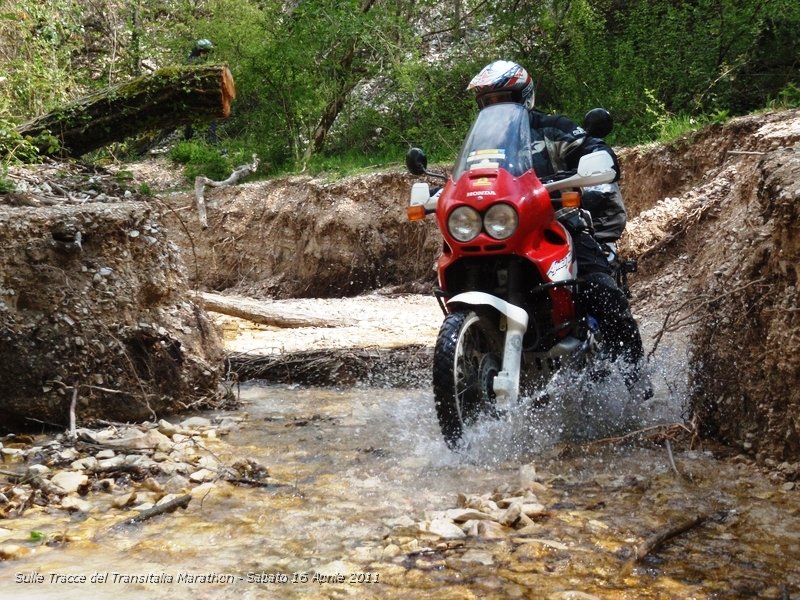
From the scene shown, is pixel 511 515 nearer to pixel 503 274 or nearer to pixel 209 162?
pixel 503 274

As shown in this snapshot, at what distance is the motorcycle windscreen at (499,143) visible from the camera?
3998 millimetres

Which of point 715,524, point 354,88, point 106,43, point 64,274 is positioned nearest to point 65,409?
point 64,274

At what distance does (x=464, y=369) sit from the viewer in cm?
379

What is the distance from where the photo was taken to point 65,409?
4621mm

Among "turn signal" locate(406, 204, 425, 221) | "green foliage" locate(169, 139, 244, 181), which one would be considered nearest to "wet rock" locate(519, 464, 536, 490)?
"turn signal" locate(406, 204, 425, 221)

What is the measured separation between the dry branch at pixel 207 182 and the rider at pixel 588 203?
9.80 metres

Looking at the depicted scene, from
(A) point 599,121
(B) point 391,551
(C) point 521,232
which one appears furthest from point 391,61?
(B) point 391,551

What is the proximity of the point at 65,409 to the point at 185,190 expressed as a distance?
1030cm

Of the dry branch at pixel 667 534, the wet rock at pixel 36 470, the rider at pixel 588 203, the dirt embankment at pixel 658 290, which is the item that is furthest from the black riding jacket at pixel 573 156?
the wet rock at pixel 36 470

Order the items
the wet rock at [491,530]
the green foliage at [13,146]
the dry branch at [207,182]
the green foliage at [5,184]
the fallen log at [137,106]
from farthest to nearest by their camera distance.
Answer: the dry branch at [207,182] < the fallen log at [137,106] < the green foliage at [13,146] < the green foliage at [5,184] < the wet rock at [491,530]

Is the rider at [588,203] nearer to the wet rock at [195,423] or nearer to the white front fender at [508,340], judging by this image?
the white front fender at [508,340]

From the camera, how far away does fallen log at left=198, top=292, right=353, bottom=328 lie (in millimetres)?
9000

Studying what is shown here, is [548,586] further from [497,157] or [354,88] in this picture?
[354,88]

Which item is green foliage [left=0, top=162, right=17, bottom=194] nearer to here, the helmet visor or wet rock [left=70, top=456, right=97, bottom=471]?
wet rock [left=70, top=456, right=97, bottom=471]
